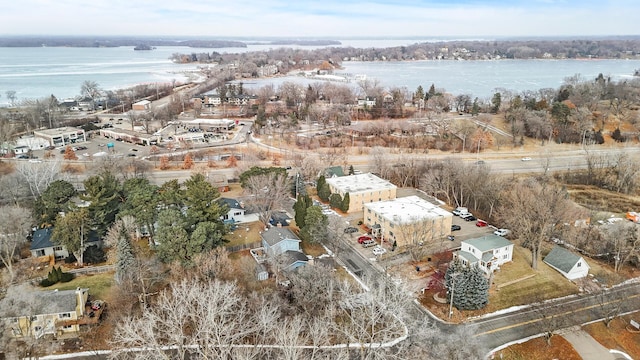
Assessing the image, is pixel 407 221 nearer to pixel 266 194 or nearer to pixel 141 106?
pixel 266 194

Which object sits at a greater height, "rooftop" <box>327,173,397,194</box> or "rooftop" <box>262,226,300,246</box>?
"rooftop" <box>327,173,397,194</box>

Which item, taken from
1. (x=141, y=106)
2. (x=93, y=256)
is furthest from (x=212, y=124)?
(x=93, y=256)

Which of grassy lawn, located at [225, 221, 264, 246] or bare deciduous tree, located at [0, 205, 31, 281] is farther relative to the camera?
grassy lawn, located at [225, 221, 264, 246]

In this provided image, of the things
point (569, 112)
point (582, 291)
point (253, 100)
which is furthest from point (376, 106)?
point (582, 291)

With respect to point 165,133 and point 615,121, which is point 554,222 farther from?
point 165,133

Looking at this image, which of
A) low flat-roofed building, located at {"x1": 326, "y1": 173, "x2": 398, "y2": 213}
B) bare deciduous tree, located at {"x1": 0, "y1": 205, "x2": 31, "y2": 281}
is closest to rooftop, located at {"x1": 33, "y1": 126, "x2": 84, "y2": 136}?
bare deciduous tree, located at {"x1": 0, "y1": 205, "x2": 31, "y2": 281}

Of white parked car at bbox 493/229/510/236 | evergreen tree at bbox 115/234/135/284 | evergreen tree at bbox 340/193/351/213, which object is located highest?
evergreen tree at bbox 115/234/135/284

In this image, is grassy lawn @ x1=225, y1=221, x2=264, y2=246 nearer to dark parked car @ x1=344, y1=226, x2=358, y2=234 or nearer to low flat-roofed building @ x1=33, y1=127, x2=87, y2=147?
dark parked car @ x1=344, y1=226, x2=358, y2=234

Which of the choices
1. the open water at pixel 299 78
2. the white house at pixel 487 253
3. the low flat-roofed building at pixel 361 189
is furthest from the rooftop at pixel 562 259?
the open water at pixel 299 78
